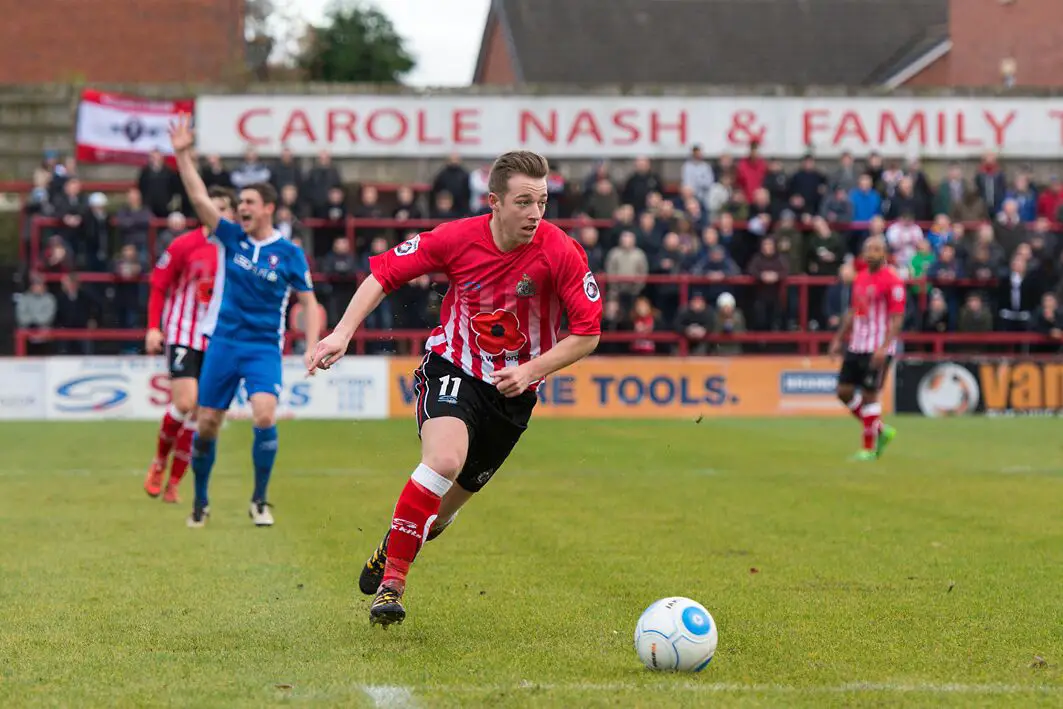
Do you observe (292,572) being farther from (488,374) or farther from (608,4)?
(608,4)

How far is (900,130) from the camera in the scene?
99.4 feet

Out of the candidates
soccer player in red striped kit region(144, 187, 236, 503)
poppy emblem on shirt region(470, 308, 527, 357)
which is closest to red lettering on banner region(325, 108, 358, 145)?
soccer player in red striped kit region(144, 187, 236, 503)

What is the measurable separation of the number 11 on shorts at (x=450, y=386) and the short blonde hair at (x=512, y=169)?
825 millimetres

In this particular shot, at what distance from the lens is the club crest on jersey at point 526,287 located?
22.1 ft

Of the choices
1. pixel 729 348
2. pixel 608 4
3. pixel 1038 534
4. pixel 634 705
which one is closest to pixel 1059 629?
pixel 634 705

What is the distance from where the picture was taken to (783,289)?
2566 centimetres

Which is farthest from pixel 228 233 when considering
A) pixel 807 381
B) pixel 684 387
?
pixel 807 381

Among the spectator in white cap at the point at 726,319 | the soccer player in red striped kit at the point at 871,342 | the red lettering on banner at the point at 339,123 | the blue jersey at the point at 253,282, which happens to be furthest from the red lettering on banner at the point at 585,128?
the blue jersey at the point at 253,282

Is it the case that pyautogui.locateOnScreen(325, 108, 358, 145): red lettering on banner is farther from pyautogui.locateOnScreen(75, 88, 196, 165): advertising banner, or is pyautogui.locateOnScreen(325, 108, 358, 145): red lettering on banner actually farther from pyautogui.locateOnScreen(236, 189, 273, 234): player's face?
pyautogui.locateOnScreen(236, 189, 273, 234): player's face

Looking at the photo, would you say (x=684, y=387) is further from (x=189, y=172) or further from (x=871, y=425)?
(x=189, y=172)

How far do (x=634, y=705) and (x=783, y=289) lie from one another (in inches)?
827

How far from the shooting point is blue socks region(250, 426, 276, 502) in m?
10.7

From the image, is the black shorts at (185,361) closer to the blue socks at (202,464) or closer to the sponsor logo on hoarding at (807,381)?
the blue socks at (202,464)

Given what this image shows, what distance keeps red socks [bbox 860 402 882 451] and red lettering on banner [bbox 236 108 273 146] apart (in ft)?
50.5
